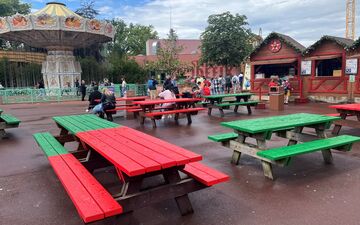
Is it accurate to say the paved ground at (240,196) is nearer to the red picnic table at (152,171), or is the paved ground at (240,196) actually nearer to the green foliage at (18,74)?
the red picnic table at (152,171)

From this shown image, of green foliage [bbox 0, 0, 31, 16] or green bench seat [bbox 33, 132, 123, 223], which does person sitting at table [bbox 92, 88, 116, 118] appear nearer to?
green bench seat [bbox 33, 132, 123, 223]

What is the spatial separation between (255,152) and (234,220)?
168cm

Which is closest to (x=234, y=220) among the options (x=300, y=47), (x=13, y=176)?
(x=13, y=176)

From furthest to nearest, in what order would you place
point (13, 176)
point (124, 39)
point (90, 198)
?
1. point (124, 39)
2. point (13, 176)
3. point (90, 198)

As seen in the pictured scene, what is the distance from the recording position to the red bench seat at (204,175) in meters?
3.32

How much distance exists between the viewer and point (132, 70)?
3250 cm

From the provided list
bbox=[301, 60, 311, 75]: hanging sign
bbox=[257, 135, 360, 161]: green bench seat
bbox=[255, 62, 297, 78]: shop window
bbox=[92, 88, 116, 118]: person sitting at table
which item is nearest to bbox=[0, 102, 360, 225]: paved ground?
bbox=[257, 135, 360, 161]: green bench seat

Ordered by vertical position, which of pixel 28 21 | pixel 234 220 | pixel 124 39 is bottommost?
pixel 234 220

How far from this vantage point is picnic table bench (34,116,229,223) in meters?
2.86

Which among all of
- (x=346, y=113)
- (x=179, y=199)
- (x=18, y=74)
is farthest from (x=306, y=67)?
(x=18, y=74)

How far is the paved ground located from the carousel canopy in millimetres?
17749

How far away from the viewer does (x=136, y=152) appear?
3.48 metres

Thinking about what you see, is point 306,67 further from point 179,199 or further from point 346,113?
point 179,199

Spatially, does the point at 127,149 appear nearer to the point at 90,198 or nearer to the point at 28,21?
the point at 90,198
